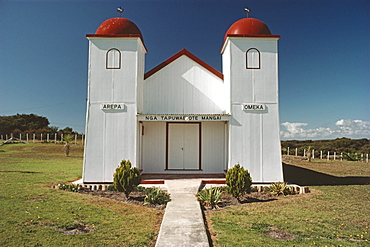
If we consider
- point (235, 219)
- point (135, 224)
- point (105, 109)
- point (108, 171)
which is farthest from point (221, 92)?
point (135, 224)

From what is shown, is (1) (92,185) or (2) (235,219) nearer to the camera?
(2) (235,219)

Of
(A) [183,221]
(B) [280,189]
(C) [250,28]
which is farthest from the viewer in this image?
(C) [250,28]

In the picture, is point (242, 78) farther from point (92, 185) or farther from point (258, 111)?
point (92, 185)

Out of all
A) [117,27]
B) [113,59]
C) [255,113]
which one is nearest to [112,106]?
[113,59]

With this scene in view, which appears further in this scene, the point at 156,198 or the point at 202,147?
the point at 202,147

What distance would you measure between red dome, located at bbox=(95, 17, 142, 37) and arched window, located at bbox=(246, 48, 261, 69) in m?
5.15

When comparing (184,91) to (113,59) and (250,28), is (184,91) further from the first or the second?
(250,28)

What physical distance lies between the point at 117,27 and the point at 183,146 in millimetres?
6453

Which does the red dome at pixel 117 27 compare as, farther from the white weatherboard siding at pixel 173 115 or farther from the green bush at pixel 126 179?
the green bush at pixel 126 179

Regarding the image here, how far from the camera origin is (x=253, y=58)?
1248 centimetres

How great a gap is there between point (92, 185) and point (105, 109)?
3208 mm

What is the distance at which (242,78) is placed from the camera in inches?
488

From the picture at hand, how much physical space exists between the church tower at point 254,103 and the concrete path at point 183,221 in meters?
2.81

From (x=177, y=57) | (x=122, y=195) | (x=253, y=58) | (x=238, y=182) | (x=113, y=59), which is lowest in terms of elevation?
(x=122, y=195)
